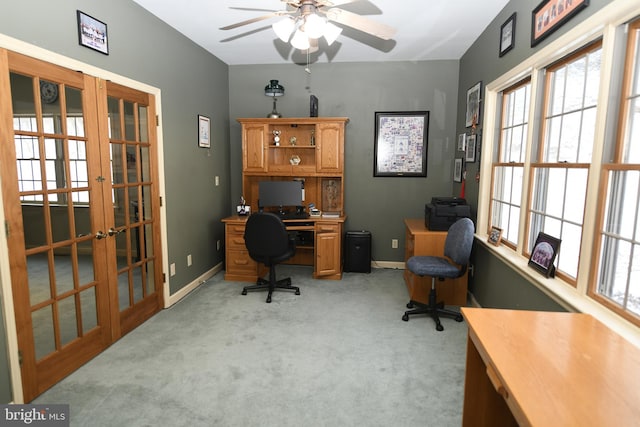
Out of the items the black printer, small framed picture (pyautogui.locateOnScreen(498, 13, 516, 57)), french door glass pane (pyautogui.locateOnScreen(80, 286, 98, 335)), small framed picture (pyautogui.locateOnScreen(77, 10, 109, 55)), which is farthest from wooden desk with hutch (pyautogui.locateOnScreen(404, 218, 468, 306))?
small framed picture (pyautogui.locateOnScreen(77, 10, 109, 55))

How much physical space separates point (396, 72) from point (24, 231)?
4174mm

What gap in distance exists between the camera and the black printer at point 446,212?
366 centimetres

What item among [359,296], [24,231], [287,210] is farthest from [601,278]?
[287,210]

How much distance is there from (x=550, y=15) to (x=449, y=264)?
79.5 inches

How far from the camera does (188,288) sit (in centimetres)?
395

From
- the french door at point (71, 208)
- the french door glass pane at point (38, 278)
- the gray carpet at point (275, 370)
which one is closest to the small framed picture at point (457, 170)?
the gray carpet at point (275, 370)

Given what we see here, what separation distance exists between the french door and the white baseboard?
30 centimetres

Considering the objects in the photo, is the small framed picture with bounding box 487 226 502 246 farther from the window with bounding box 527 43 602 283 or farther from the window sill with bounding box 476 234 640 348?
the window with bounding box 527 43 602 283

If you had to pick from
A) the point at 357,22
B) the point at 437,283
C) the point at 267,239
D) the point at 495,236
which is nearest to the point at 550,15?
the point at 357,22

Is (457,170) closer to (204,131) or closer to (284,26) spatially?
(284,26)

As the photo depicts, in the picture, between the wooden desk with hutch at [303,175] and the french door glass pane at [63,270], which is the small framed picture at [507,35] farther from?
the french door glass pane at [63,270]

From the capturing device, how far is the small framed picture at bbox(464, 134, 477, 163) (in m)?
3.77

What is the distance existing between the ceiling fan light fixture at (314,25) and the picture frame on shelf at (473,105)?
7.21 ft

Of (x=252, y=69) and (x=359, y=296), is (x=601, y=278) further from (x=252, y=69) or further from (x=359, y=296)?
(x=252, y=69)
